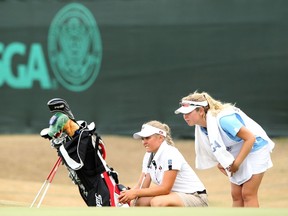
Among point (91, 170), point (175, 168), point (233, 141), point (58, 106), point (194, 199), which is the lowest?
point (194, 199)

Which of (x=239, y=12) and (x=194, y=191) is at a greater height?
(x=239, y=12)

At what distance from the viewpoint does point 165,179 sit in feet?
21.7

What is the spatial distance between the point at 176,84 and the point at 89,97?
52.4 inches

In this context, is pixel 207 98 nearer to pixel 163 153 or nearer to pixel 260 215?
pixel 163 153

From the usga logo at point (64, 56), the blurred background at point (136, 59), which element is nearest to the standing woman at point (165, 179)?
the blurred background at point (136, 59)

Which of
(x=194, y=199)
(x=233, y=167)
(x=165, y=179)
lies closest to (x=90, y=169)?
(x=165, y=179)

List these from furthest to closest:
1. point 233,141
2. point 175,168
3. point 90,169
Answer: point 90,169
point 233,141
point 175,168

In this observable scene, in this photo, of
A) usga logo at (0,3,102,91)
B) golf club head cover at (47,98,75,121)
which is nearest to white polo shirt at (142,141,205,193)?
golf club head cover at (47,98,75,121)

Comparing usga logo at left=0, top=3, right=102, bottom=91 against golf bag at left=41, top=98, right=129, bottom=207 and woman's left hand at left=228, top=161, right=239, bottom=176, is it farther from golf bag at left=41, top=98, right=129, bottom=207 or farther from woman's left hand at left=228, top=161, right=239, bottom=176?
woman's left hand at left=228, top=161, right=239, bottom=176

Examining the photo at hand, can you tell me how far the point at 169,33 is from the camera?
13.0 meters

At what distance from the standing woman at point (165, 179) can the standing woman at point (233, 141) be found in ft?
0.82

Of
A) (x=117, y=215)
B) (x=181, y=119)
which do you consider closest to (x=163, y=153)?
(x=117, y=215)

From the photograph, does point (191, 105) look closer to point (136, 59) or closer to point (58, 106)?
point (58, 106)

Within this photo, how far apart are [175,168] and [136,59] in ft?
22.0
